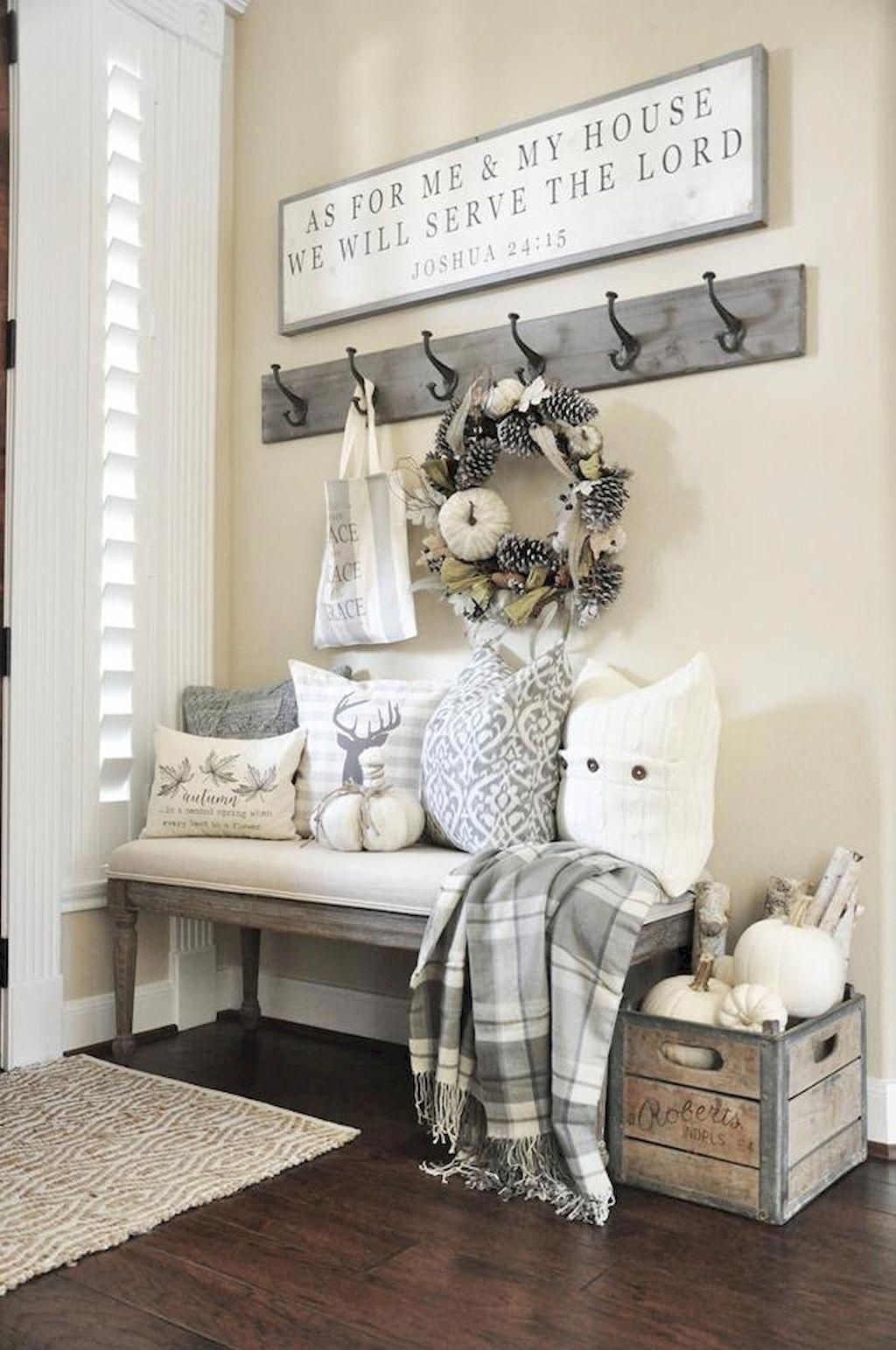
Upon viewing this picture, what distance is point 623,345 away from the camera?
2.79 meters

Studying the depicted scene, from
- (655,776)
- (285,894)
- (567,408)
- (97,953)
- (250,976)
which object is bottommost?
(250,976)

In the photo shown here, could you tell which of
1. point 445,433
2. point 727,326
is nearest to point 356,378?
point 445,433

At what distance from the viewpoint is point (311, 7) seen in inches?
135

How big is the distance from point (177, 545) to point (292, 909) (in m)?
1.19

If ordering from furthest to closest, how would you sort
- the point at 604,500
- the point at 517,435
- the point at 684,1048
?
the point at 517,435 < the point at 604,500 < the point at 684,1048

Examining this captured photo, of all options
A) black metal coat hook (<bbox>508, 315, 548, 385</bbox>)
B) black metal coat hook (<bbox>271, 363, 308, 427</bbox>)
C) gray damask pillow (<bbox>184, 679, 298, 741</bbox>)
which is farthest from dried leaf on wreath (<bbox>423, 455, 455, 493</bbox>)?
gray damask pillow (<bbox>184, 679, 298, 741</bbox>)

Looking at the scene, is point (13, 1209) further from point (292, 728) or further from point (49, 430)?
point (49, 430)

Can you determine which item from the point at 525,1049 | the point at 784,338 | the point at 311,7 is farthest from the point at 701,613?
the point at 311,7

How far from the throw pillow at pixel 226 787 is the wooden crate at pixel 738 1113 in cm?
109

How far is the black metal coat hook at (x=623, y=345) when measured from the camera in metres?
2.74

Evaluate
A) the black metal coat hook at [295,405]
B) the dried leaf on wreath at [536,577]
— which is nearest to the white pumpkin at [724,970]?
the dried leaf on wreath at [536,577]

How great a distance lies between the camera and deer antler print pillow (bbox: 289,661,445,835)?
2.88 meters

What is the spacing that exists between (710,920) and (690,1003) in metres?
0.27

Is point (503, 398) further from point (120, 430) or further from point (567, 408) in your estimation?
point (120, 430)
